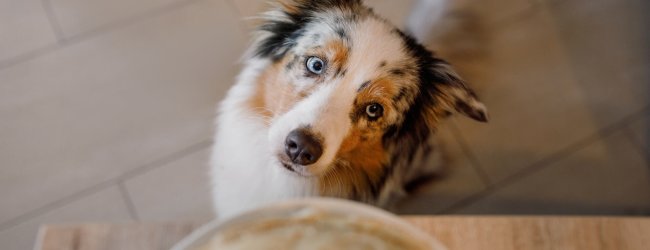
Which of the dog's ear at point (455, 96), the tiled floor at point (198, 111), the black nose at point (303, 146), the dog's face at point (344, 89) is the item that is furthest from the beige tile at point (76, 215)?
the dog's ear at point (455, 96)

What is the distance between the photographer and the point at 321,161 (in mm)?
946

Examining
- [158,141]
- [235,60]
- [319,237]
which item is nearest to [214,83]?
[235,60]

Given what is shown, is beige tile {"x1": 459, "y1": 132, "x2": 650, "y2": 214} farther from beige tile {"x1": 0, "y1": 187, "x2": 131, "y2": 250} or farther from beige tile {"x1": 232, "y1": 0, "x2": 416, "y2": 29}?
beige tile {"x1": 0, "y1": 187, "x2": 131, "y2": 250}

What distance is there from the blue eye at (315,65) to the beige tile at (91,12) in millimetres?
884

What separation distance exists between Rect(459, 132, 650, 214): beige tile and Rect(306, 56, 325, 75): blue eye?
0.77 metres

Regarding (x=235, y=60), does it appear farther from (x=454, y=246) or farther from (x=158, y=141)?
(x=454, y=246)

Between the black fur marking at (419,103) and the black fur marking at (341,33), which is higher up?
the black fur marking at (341,33)

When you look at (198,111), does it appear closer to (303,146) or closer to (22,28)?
(22,28)

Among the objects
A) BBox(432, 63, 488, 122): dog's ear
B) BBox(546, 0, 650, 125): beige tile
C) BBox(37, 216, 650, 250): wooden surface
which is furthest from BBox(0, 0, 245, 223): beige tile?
BBox(546, 0, 650, 125): beige tile

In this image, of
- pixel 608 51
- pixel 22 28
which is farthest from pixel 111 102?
pixel 608 51

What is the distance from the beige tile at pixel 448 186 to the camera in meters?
1.52

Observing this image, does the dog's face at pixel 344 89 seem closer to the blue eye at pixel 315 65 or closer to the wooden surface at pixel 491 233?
the blue eye at pixel 315 65

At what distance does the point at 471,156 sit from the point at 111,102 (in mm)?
1122

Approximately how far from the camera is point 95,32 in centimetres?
164
